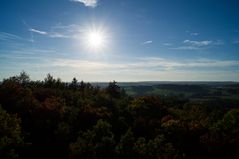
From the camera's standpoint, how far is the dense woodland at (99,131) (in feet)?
149

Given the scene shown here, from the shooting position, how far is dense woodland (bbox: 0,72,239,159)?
45.5m

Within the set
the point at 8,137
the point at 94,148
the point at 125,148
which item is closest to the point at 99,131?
the point at 94,148

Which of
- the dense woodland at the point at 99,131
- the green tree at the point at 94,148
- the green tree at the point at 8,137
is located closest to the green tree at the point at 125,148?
the dense woodland at the point at 99,131

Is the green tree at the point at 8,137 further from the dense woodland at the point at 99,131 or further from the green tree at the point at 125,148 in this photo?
the green tree at the point at 125,148

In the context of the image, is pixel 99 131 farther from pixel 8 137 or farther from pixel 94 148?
pixel 8 137

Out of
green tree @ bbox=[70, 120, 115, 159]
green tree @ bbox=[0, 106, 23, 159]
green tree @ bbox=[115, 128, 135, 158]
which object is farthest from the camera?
green tree @ bbox=[115, 128, 135, 158]

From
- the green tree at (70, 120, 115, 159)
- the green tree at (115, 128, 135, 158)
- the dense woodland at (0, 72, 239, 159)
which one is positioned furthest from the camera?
the dense woodland at (0, 72, 239, 159)

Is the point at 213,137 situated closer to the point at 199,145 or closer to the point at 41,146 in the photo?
the point at 199,145

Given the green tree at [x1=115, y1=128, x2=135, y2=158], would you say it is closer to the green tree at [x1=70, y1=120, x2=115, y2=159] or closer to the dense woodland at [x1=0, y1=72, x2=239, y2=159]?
the dense woodland at [x1=0, y1=72, x2=239, y2=159]

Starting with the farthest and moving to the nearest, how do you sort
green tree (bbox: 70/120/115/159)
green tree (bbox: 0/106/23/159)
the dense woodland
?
the dense woodland
green tree (bbox: 70/120/115/159)
green tree (bbox: 0/106/23/159)

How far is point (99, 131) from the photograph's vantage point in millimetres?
50750

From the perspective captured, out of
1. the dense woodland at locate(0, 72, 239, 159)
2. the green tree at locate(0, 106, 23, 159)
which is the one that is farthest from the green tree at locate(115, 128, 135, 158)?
the green tree at locate(0, 106, 23, 159)

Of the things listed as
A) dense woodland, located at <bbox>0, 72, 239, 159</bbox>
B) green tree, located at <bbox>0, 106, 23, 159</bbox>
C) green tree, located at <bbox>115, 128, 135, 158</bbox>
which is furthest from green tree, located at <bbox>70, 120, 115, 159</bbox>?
green tree, located at <bbox>0, 106, 23, 159</bbox>

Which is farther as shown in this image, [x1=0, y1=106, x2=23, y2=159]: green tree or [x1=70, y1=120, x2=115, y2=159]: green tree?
[x1=70, y1=120, x2=115, y2=159]: green tree
